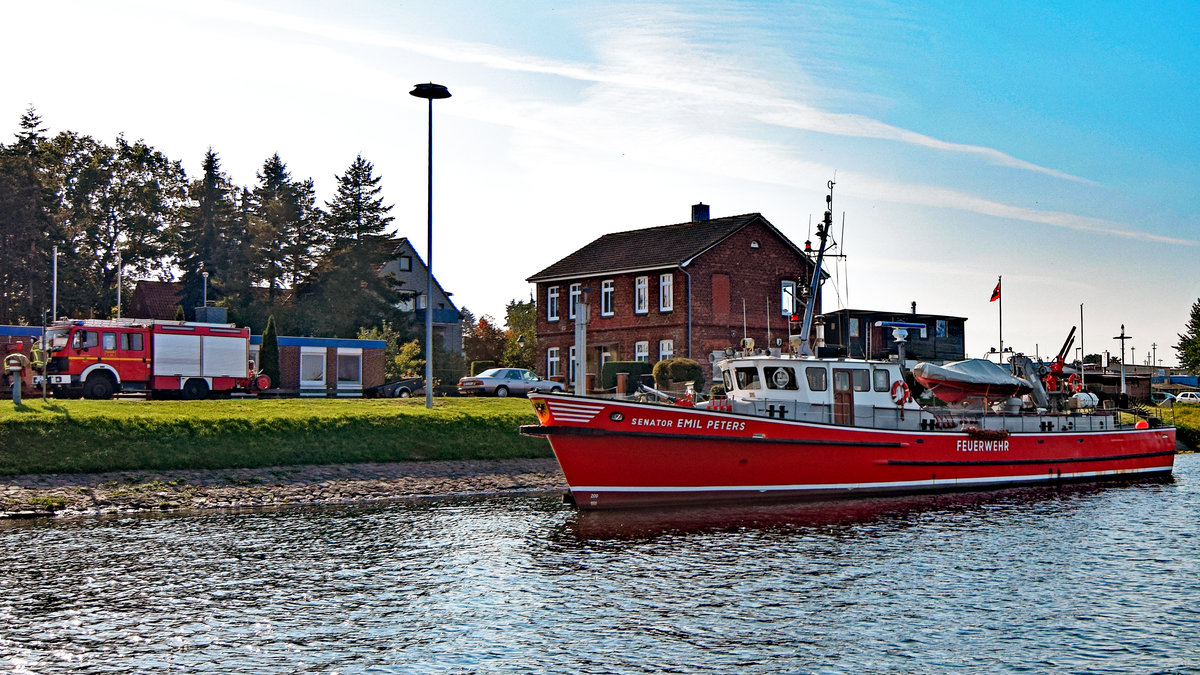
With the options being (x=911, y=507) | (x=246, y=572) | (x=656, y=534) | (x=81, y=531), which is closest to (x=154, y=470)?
(x=81, y=531)

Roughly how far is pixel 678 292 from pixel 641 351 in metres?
3.60

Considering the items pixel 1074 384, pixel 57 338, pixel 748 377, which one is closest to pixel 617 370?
pixel 1074 384

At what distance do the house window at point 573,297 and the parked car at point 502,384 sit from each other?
679cm

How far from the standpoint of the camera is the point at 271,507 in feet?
85.6

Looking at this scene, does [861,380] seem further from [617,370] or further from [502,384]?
[502,384]

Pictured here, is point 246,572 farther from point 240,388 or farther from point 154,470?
point 240,388

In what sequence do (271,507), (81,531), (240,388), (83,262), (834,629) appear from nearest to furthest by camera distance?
(834,629)
(81,531)
(271,507)
(240,388)
(83,262)

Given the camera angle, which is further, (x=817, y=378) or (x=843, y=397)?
(x=843, y=397)

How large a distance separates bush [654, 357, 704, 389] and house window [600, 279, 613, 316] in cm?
964

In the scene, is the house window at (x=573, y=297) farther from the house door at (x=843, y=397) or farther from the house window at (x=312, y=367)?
the house door at (x=843, y=397)

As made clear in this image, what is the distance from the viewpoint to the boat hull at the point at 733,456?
24031 mm

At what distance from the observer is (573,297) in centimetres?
5441

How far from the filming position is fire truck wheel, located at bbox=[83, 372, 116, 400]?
3844cm

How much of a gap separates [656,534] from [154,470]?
13723 mm
